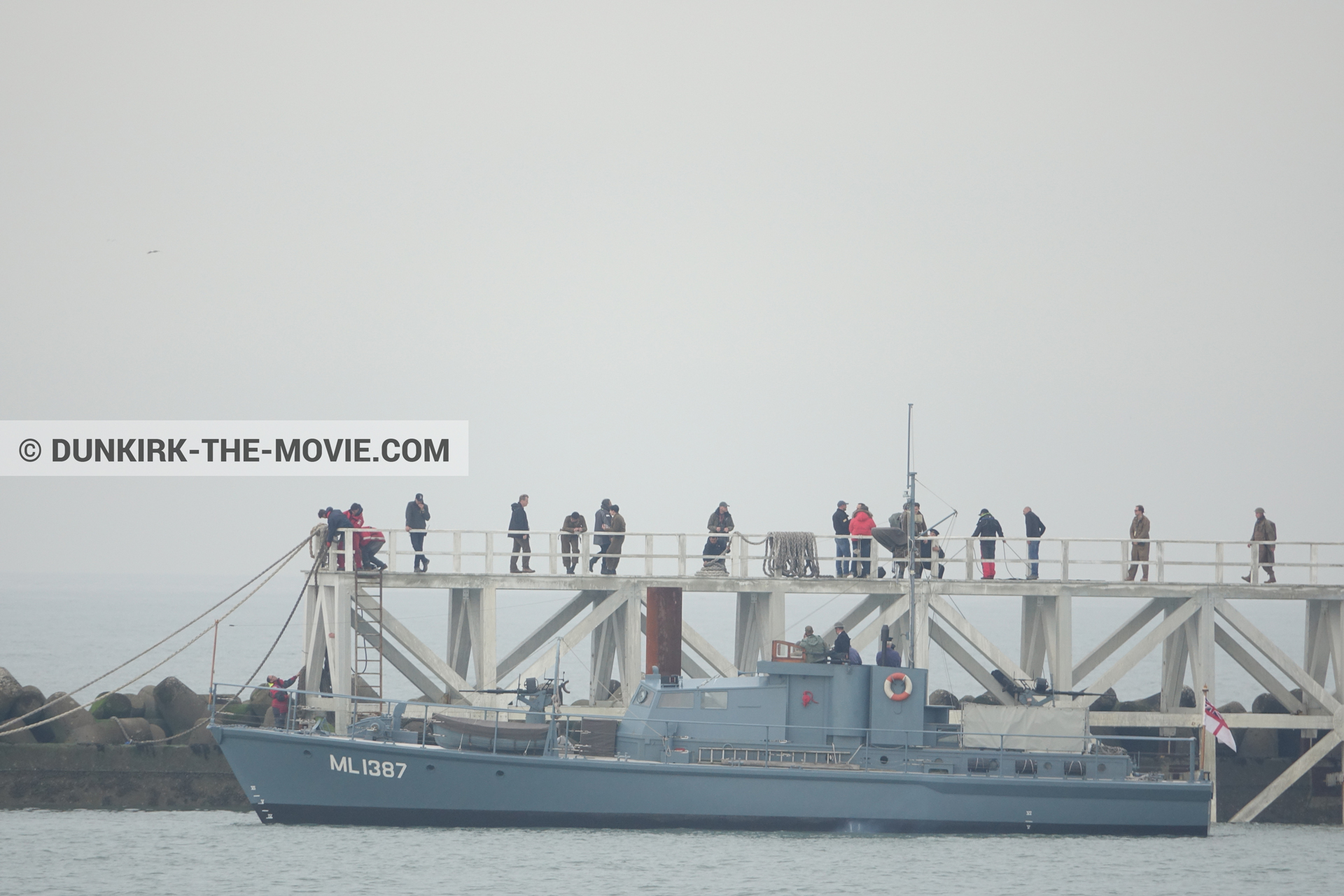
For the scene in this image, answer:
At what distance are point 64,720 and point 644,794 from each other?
13.5 metres

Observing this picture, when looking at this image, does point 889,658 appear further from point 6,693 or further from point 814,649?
point 6,693

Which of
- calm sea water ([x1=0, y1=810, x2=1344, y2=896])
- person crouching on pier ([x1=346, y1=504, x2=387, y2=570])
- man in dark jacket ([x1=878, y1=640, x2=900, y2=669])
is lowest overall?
calm sea water ([x1=0, y1=810, x2=1344, y2=896])

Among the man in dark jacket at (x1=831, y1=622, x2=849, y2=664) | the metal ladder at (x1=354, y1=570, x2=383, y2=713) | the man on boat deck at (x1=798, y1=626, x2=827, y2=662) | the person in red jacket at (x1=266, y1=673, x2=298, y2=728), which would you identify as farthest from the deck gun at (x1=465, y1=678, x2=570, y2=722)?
the man in dark jacket at (x1=831, y1=622, x2=849, y2=664)

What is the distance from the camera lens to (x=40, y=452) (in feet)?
130

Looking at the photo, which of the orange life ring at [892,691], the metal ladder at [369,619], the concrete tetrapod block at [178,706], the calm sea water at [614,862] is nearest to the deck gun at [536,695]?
the calm sea water at [614,862]

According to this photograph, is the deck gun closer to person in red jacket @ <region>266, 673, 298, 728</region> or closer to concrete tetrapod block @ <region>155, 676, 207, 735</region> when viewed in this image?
person in red jacket @ <region>266, 673, 298, 728</region>

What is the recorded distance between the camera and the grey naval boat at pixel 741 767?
29.9 m

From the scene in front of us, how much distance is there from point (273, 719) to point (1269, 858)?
18.8 m

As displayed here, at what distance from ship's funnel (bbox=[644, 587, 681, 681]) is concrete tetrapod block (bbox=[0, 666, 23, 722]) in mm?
13242

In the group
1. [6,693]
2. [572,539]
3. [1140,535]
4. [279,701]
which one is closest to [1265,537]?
[1140,535]

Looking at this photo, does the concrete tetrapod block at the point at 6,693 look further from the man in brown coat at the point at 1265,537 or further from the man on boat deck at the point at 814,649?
the man in brown coat at the point at 1265,537

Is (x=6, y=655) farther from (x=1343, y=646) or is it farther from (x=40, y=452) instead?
(x=1343, y=646)

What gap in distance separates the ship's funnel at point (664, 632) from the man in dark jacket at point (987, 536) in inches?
251

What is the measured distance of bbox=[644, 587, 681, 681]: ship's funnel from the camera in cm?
3291
